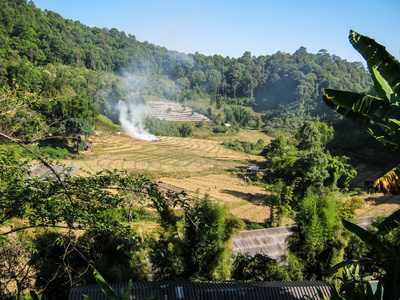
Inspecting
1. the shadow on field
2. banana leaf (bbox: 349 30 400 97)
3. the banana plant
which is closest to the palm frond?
the banana plant

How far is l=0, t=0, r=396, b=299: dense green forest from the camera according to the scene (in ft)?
13.4

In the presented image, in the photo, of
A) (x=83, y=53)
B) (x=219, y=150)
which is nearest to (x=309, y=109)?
(x=219, y=150)

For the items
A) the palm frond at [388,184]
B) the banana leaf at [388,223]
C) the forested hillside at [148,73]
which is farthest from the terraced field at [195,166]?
the palm frond at [388,184]

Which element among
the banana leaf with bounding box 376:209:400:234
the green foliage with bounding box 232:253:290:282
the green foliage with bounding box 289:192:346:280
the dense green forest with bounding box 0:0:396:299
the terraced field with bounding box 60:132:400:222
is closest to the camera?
the banana leaf with bounding box 376:209:400:234

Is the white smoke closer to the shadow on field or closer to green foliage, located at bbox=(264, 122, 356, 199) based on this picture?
the shadow on field

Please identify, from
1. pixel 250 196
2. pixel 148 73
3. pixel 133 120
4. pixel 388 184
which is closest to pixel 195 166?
pixel 250 196

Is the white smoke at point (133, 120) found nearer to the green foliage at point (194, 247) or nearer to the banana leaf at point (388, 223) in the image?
the green foliage at point (194, 247)

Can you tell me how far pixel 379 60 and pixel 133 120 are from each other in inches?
1630

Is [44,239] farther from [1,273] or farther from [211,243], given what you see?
[211,243]

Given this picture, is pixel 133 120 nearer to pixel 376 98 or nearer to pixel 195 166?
pixel 195 166

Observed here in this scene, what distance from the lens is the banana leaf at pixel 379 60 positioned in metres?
3.29

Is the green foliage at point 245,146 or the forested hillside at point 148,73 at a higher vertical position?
the forested hillside at point 148,73

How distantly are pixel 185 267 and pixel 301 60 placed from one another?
101m

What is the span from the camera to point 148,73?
75312 mm
